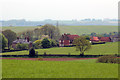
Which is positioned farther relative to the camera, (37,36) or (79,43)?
(37,36)

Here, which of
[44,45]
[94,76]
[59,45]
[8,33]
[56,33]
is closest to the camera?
[94,76]

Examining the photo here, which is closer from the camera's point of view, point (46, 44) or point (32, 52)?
point (32, 52)

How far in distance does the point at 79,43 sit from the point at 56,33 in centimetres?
5250

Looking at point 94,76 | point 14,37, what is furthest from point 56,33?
point 94,76

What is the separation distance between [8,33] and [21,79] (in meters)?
89.9

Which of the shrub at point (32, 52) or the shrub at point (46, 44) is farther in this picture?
the shrub at point (46, 44)

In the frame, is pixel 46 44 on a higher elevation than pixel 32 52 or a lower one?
higher

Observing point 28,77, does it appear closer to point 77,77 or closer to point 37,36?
point 77,77

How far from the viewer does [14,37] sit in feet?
350

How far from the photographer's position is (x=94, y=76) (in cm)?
1889

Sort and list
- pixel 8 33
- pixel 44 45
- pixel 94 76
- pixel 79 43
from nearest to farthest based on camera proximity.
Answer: pixel 94 76 → pixel 79 43 → pixel 44 45 → pixel 8 33

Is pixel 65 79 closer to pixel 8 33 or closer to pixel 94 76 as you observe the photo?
pixel 94 76

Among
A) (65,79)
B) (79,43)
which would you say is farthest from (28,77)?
(79,43)

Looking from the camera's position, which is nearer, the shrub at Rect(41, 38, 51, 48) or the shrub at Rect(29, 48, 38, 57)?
the shrub at Rect(29, 48, 38, 57)
